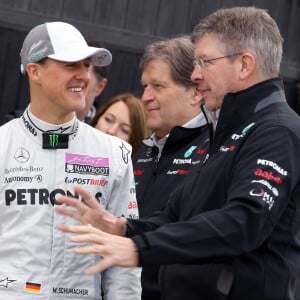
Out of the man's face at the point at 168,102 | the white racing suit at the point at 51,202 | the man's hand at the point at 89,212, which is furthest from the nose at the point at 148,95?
the man's hand at the point at 89,212

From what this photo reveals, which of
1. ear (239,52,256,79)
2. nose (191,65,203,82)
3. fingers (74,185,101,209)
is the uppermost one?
ear (239,52,256,79)

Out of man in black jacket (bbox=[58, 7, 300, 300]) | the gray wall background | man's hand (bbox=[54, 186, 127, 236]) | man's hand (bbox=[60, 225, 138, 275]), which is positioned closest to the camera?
man's hand (bbox=[60, 225, 138, 275])

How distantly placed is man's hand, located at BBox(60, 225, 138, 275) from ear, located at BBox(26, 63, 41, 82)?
3.26 feet

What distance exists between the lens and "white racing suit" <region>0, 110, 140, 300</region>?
3.90 metres

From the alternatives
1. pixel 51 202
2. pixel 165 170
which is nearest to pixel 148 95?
pixel 165 170

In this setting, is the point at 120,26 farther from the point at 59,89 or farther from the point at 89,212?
the point at 89,212

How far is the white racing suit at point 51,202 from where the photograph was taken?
3.90 m

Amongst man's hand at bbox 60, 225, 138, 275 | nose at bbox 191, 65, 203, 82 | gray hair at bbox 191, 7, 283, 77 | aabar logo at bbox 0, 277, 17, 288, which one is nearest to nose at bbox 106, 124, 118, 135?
nose at bbox 191, 65, 203, 82

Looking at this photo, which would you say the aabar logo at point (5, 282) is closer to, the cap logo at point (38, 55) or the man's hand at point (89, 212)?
the man's hand at point (89, 212)

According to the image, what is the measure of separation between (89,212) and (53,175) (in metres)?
0.44

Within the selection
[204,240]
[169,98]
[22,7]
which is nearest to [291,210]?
[204,240]

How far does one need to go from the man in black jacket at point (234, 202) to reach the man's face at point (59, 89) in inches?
19.5

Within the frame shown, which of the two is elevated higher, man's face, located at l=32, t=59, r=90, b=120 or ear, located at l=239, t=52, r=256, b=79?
ear, located at l=239, t=52, r=256, b=79

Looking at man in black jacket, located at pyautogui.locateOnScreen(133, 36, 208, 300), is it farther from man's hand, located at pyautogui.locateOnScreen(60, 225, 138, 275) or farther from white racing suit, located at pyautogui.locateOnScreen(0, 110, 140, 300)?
man's hand, located at pyautogui.locateOnScreen(60, 225, 138, 275)
